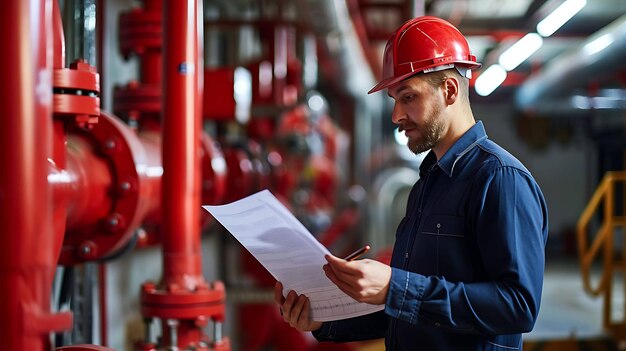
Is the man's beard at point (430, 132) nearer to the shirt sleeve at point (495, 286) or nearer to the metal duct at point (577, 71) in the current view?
the shirt sleeve at point (495, 286)

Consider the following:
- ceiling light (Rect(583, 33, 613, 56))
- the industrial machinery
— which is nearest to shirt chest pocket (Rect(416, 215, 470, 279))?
the industrial machinery

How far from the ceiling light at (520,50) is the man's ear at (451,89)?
13.1ft

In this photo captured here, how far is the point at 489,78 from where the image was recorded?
6.67 meters

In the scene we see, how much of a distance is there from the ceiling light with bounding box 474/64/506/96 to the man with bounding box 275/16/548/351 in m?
5.02

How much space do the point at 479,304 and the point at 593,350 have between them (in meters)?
4.07

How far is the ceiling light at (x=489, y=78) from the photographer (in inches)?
252

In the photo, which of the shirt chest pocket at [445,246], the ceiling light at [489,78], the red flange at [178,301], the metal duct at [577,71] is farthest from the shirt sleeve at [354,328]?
the ceiling light at [489,78]

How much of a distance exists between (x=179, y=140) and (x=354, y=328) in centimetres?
72

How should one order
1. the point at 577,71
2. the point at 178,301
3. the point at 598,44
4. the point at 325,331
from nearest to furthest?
the point at 325,331 < the point at 178,301 < the point at 598,44 < the point at 577,71

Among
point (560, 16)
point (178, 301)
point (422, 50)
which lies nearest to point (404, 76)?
point (422, 50)

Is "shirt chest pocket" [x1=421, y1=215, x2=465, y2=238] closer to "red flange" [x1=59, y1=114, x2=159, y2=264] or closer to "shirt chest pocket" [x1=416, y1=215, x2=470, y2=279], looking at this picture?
"shirt chest pocket" [x1=416, y1=215, x2=470, y2=279]

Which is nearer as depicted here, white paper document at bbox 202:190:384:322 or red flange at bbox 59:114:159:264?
white paper document at bbox 202:190:384:322

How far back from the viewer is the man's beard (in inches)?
56.2

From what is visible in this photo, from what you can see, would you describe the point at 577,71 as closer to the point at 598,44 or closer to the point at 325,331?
the point at 598,44
